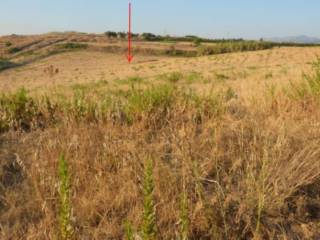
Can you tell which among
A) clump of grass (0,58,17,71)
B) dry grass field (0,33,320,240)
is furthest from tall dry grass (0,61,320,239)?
clump of grass (0,58,17,71)

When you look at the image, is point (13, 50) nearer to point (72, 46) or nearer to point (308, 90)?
point (72, 46)

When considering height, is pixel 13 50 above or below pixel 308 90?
below

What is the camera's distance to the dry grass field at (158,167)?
2672 millimetres

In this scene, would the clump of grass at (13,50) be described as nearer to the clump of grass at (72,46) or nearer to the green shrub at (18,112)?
the clump of grass at (72,46)

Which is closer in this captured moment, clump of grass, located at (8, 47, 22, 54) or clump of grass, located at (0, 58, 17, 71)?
clump of grass, located at (0, 58, 17, 71)

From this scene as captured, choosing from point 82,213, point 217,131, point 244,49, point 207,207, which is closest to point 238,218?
point 207,207

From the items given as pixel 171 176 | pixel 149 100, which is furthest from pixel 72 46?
pixel 171 176

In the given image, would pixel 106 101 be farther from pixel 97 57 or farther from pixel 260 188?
pixel 97 57

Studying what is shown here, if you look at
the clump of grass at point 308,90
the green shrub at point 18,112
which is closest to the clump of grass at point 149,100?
the green shrub at point 18,112

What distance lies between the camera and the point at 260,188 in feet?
9.45

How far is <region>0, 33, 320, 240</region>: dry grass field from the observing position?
267 cm

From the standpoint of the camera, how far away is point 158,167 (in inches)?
124

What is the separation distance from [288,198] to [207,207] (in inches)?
24.2

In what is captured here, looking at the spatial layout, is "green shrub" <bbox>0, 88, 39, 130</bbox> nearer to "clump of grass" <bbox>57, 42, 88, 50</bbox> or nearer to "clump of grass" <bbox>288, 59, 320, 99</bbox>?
"clump of grass" <bbox>288, 59, 320, 99</bbox>
